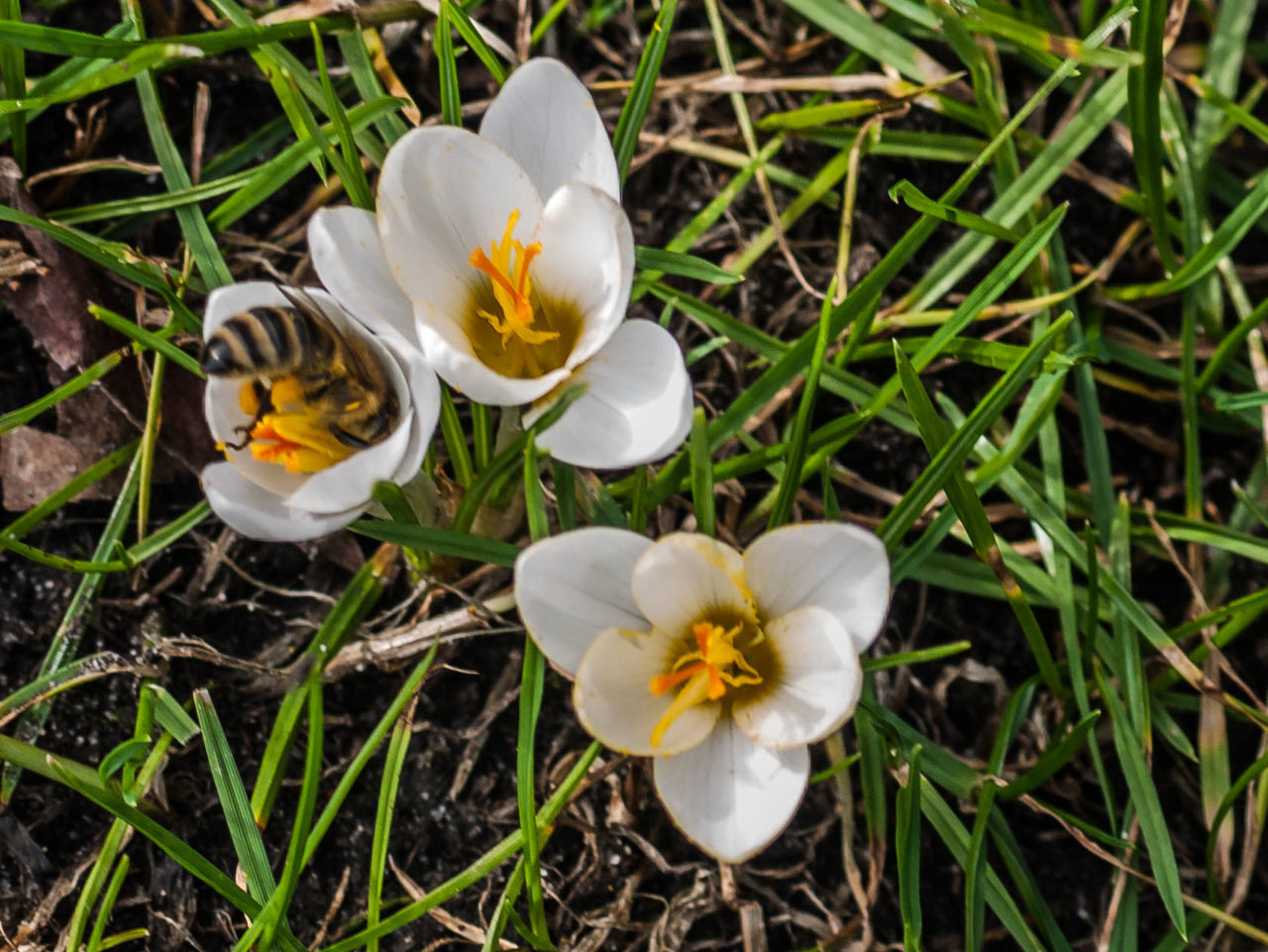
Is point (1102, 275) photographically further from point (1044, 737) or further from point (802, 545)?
point (802, 545)

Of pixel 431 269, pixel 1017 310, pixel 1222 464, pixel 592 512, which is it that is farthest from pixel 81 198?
pixel 1222 464

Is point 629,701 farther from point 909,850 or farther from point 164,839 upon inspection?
point 164,839

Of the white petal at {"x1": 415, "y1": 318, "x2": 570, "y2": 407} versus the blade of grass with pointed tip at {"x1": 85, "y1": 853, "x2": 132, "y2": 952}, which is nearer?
the white petal at {"x1": 415, "y1": 318, "x2": 570, "y2": 407}

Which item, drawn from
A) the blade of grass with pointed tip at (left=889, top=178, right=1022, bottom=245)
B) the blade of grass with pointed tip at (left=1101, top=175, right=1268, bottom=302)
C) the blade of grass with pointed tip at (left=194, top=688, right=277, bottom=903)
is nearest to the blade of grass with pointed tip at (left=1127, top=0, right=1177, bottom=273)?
the blade of grass with pointed tip at (left=1101, top=175, right=1268, bottom=302)

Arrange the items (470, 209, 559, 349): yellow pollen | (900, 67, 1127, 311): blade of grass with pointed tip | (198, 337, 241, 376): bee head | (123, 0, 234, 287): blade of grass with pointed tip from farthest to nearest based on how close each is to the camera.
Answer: (900, 67, 1127, 311): blade of grass with pointed tip, (123, 0, 234, 287): blade of grass with pointed tip, (470, 209, 559, 349): yellow pollen, (198, 337, 241, 376): bee head

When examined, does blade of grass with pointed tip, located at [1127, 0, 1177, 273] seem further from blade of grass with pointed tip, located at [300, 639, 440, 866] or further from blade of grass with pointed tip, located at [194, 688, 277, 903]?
blade of grass with pointed tip, located at [194, 688, 277, 903]
